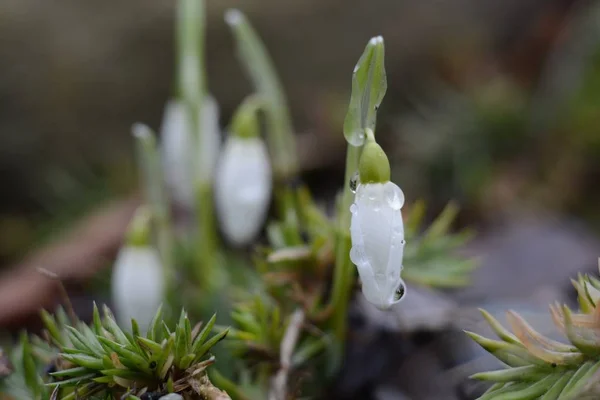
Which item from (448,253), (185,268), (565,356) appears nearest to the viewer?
(565,356)

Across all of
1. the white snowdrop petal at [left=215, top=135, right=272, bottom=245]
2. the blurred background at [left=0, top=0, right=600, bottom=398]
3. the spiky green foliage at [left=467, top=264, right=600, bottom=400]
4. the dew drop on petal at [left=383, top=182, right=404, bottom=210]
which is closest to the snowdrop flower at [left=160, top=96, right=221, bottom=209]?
the white snowdrop petal at [left=215, top=135, right=272, bottom=245]

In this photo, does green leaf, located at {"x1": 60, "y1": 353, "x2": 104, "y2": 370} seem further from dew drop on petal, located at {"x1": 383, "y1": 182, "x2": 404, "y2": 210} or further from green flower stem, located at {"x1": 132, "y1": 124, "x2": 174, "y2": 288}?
green flower stem, located at {"x1": 132, "y1": 124, "x2": 174, "y2": 288}

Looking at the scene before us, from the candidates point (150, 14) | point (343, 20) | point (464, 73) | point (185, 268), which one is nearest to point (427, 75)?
point (464, 73)

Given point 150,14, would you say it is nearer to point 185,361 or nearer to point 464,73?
point 464,73

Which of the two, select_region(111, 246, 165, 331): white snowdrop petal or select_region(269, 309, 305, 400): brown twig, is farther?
select_region(111, 246, 165, 331): white snowdrop petal

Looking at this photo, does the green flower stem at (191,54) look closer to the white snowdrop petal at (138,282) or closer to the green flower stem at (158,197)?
the green flower stem at (158,197)

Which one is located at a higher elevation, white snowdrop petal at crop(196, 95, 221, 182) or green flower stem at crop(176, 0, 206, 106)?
green flower stem at crop(176, 0, 206, 106)
